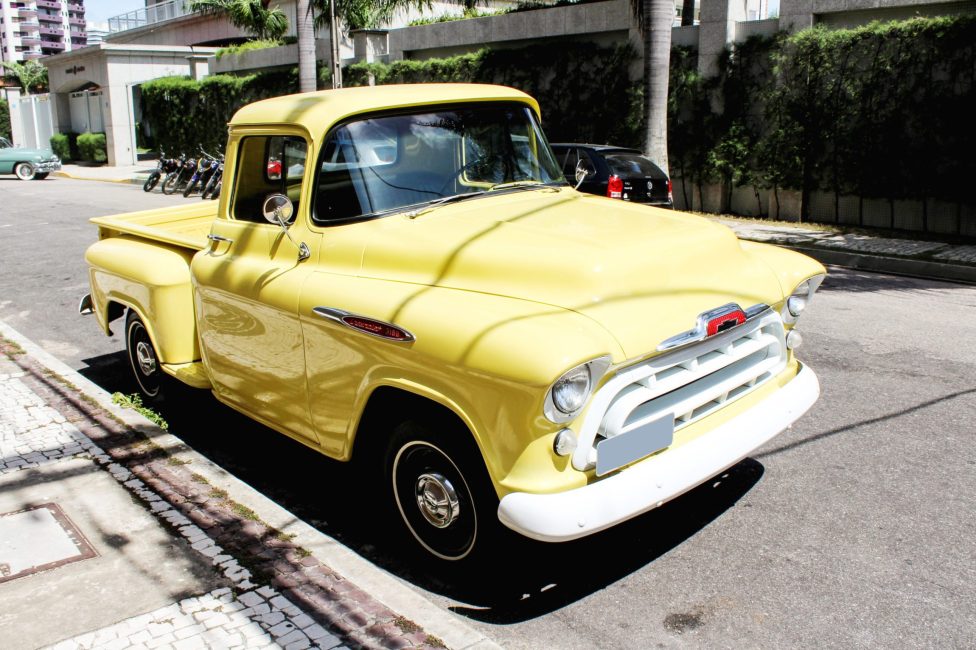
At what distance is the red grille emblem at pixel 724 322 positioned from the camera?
3.62m

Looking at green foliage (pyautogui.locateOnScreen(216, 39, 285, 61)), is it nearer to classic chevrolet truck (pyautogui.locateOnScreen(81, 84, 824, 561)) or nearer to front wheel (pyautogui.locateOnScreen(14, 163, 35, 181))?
front wheel (pyautogui.locateOnScreen(14, 163, 35, 181))

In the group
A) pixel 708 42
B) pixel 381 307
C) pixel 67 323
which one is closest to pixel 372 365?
pixel 381 307

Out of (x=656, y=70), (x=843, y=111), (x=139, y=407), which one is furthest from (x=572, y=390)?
(x=843, y=111)

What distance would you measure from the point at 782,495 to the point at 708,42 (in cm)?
1332

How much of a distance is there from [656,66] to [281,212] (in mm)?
11325

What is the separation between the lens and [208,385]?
211 inches

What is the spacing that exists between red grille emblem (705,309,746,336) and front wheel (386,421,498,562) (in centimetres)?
110

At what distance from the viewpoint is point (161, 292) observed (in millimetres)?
5441

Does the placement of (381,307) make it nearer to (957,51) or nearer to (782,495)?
(782,495)

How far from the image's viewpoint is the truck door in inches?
172

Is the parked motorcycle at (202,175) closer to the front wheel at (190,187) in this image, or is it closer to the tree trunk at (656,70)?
the front wheel at (190,187)

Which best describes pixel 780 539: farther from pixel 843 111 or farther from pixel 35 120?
pixel 35 120

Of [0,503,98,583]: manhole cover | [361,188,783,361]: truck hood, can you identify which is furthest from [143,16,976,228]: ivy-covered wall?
[0,503,98,583]: manhole cover

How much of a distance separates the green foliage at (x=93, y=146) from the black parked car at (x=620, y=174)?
101ft
